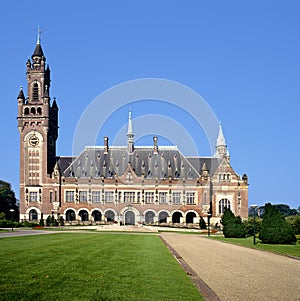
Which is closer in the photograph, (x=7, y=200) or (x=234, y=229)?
(x=234, y=229)

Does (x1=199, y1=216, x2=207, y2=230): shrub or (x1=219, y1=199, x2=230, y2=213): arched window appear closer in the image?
(x1=199, y1=216, x2=207, y2=230): shrub

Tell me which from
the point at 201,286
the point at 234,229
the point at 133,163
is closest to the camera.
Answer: the point at 201,286

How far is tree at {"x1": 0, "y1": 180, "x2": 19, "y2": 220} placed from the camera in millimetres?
105181

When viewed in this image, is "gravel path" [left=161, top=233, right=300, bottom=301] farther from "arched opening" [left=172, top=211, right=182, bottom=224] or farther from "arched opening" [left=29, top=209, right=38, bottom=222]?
"arched opening" [left=29, top=209, right=38, bottom=222]

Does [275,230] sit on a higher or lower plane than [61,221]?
higher

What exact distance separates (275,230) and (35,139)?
6541 centimetres

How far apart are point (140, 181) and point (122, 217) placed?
771 centimetres

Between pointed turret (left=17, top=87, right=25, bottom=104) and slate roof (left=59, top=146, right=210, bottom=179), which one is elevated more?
pointed turret (left=17, top=87, right=25, bottom=104)

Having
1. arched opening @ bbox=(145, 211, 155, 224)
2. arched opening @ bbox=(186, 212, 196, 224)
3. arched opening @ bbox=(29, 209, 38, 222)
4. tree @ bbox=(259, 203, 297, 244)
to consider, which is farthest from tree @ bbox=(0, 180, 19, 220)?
tree @ bbox=(259, 203, 297, 244)

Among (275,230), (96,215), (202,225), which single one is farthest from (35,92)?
(275,230)

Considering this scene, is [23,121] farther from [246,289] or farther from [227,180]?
[246,289]

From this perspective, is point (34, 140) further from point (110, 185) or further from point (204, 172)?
point (204, 172)

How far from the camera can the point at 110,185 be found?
331 feet

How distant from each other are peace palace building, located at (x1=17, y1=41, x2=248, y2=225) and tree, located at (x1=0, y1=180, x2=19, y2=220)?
882 centimetres
